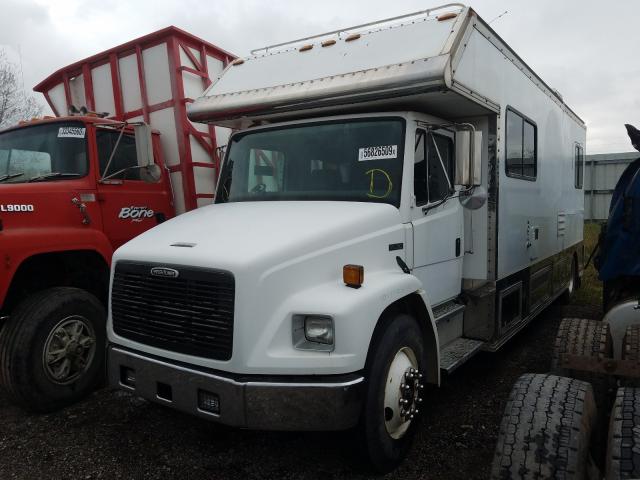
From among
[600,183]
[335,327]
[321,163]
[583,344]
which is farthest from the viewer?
[600,183]

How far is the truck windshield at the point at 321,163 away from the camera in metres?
3.65

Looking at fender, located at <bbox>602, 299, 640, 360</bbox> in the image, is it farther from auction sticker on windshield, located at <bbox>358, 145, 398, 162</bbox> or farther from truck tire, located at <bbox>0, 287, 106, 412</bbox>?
truck tire, located at <bbox>0, 287, 106, 412</bbox>

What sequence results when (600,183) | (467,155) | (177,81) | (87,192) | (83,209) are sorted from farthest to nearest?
(600,183) → (177,81) → (87,192) → (83,209) → (467,155)

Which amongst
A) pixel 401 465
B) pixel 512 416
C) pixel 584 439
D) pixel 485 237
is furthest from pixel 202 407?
pixel 485 237

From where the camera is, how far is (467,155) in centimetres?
366

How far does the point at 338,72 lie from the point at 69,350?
10.4ft

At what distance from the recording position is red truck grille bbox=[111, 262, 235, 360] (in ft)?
9.11

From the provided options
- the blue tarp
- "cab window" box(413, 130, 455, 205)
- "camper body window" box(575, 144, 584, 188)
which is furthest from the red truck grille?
"camper body window" box(575, 144, 584, 188)

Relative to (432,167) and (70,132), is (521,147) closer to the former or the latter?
(432,167)

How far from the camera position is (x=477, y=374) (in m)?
4.93

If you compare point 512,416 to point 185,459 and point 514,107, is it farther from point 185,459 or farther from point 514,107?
point 514,107

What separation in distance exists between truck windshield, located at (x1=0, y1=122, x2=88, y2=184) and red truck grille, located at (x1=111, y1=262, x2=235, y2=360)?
1.84m

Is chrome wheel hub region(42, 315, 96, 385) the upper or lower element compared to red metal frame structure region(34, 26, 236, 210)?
lower

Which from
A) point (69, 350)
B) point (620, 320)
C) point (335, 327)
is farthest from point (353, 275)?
point (69, 350)
